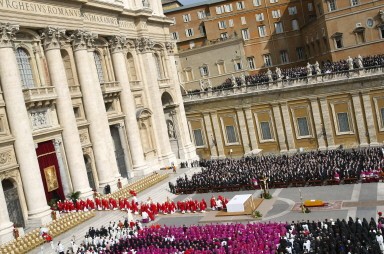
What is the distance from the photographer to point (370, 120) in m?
45.5

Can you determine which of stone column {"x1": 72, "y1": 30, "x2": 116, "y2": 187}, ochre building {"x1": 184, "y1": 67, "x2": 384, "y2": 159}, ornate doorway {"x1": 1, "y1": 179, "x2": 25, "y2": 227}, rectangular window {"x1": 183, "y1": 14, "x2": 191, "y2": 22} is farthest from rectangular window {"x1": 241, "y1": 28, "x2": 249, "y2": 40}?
ornate doorway {"x1": 1, "y1": 179, "x2": 25, "y2": 227}

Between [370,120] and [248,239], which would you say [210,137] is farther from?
[248,239]

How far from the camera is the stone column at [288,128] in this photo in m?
50.0

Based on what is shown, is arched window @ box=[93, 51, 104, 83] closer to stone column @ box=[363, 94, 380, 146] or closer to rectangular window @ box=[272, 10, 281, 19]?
stone column @ box=[363, 94, 380, 146]

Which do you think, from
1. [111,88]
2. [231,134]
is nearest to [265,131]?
[231,134]

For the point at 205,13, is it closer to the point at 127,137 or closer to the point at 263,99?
the point at 263,99

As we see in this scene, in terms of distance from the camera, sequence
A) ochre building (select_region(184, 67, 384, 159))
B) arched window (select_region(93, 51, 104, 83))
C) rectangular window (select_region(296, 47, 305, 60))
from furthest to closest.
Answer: rectangular window (select_region(296, 47, 305, 60)) < ochre building (select_region(184, 67, 384, 159)) < arched window (select_region(93, 51, 104, 83))

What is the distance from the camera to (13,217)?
30.7 meters

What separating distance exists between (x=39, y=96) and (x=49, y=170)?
570cm

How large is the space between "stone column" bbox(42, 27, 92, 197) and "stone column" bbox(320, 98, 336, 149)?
85.0 ft

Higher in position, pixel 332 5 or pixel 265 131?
pixel 332 5

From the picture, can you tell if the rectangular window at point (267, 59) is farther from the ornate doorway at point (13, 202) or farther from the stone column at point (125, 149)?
the ornate doorway at point (13, 202)

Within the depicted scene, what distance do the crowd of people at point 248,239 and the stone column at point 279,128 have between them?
26.4m

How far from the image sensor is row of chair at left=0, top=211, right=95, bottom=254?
26.0 m
